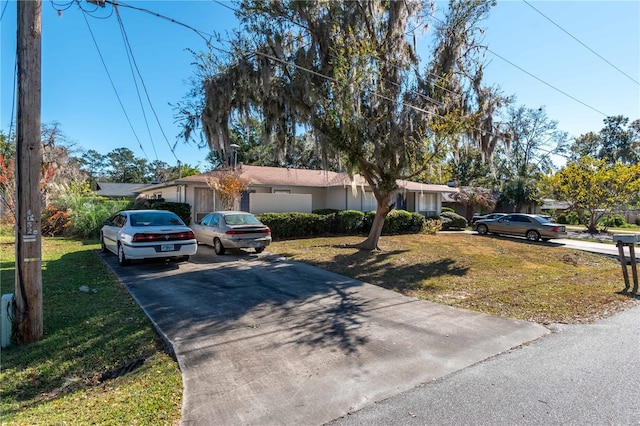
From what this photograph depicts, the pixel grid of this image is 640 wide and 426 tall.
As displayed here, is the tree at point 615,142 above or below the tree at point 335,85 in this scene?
above

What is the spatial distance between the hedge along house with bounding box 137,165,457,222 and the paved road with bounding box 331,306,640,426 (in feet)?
42.1

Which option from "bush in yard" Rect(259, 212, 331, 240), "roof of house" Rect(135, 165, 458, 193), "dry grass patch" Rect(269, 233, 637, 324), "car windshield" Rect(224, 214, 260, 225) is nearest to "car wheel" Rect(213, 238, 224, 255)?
"car windshield" Rect(224, 214, 260, 225)

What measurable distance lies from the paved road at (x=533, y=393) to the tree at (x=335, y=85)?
820cm

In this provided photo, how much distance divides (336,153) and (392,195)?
2.80 metres

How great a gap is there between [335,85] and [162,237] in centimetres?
660

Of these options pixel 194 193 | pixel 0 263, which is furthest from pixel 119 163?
pixel 0 263

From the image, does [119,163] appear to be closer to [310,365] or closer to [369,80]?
[369,80]

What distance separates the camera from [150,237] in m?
9.03

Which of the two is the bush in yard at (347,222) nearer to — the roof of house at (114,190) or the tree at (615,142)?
the roof of house at (114,190)

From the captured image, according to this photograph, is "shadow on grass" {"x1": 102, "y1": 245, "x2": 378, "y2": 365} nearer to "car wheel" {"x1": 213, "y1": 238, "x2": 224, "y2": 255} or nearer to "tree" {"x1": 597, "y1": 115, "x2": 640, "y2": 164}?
"car wheel" {"x1": 213, "y1": 238, "x2": 224, "y2": 255}

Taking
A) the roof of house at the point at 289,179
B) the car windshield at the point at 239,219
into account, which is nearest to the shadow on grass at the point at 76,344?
the car windshield at the point at 239,219

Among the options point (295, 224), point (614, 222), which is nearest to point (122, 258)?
point (295, 224)

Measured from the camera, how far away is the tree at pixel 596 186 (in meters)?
24.5

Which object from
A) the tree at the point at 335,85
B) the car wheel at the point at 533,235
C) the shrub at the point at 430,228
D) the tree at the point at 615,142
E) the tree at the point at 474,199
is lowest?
the car wheel at the point at 533,235
